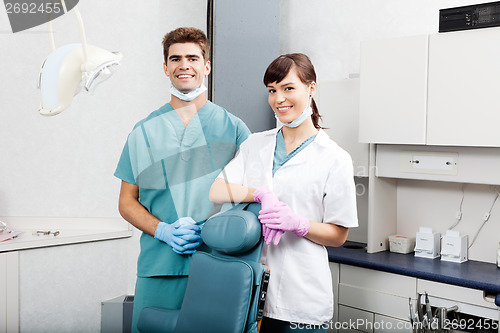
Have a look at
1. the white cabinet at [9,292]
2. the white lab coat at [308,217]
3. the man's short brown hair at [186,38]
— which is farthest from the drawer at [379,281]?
the white cabinet at [9,292]

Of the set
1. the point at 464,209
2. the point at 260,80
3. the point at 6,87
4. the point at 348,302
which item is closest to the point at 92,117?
the point at 6,87

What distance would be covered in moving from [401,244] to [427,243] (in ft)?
0.47

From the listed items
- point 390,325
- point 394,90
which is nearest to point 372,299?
point 390,325

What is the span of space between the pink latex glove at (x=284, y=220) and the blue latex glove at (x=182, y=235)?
0.30 metres

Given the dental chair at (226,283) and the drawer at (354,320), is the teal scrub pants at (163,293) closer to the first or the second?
the dental chair at (226,283)

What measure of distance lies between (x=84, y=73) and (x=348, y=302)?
184 centimetres

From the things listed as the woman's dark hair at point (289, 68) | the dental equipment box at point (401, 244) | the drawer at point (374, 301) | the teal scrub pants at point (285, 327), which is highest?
the woman's dark hair at point (289, 68)

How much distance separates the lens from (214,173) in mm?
1854

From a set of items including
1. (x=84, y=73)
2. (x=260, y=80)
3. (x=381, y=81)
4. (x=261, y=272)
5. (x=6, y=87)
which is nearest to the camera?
(x=84, y=73)

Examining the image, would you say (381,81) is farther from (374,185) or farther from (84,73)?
(84,73)

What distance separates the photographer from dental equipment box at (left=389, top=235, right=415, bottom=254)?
8.58ft

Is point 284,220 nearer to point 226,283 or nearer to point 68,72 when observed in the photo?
point 226,283

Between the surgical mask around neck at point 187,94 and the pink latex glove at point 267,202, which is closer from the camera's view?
the pink latex glove at point 267,202

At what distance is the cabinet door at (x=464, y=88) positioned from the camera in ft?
7.11
